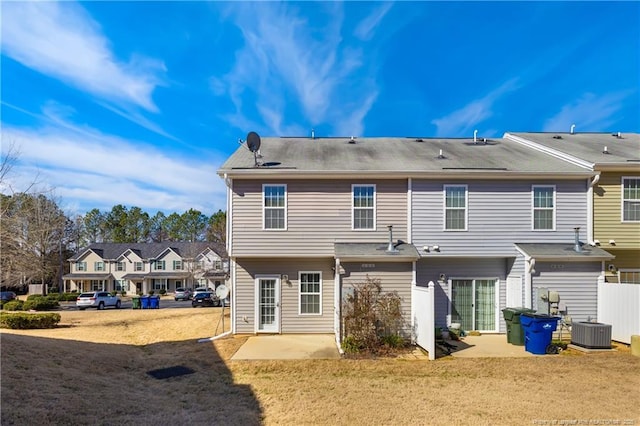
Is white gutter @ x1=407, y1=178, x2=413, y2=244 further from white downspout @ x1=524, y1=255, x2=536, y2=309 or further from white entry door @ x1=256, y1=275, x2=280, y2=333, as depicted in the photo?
white entry door @ x1=256, y1=275, x2=280, y2=333

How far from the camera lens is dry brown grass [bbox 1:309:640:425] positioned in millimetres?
6023

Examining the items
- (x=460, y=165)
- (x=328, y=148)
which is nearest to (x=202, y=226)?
(x=328, y=148)

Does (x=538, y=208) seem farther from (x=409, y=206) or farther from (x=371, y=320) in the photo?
(x=371, y=320)

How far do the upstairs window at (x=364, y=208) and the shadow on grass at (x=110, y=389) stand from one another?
247 inches

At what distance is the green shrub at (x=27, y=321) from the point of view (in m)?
16.1

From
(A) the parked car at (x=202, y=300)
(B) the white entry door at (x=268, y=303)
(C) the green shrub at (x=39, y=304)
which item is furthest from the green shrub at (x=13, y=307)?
(B) the white entry door at (x=268, y=303)

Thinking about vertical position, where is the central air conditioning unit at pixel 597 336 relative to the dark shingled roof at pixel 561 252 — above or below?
below

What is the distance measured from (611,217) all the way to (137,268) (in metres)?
50.7

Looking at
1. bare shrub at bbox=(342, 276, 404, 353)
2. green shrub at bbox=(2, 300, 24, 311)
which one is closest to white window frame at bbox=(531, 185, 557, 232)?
bare shrub at bbox=(342, 276, 404, 353)

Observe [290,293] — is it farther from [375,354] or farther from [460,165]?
[460,165]

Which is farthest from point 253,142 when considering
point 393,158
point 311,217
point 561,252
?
point 561,252

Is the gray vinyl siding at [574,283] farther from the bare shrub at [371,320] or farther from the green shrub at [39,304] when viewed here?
the green shrub at [39,304]

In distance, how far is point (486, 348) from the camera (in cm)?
1074

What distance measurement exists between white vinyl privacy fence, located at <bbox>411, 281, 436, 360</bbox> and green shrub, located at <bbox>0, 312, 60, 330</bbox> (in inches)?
658
